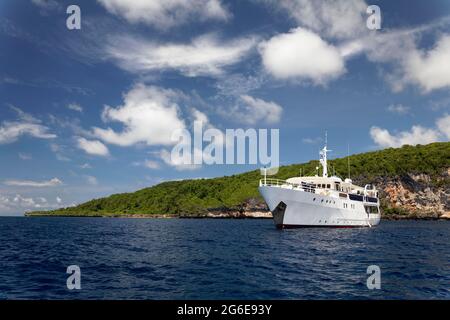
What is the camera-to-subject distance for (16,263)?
100 ft

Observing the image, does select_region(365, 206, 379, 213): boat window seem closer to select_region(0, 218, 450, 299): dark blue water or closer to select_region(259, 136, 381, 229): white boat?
select_region(259, 136, 381, 229): white boat

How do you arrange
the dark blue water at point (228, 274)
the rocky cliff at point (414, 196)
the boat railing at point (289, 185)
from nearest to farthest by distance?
the dark blue water at point (228, 274), the boat railing at point (289, 185), the rocky cliff at point (414, 196)

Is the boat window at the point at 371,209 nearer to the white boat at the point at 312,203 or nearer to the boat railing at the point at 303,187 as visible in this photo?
the boat railing at the point at 303,187

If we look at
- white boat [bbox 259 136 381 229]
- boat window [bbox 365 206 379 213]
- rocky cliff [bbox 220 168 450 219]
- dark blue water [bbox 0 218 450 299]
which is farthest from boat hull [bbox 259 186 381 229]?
rocky cliff [bbox 220 168 450 219]

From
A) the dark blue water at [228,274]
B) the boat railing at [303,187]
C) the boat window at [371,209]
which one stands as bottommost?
the dark blue water at [228,274]

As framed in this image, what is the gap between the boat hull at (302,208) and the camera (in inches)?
2606

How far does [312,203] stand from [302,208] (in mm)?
2382

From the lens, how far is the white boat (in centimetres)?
6638

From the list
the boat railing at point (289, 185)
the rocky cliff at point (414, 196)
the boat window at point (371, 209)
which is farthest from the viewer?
the rocky cliff at point (414, 196)

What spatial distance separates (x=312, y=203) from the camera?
225ft

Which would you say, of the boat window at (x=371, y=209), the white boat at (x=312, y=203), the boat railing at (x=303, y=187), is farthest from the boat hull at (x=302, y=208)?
the boat window at (x=371, y=209)
